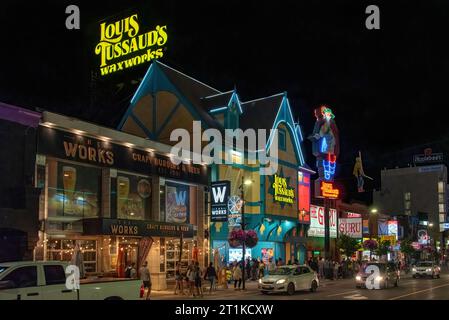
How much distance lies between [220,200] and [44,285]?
2154cm

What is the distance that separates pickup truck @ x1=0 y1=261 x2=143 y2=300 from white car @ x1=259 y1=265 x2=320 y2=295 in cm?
1325

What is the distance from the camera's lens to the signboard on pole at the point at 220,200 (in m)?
33.9

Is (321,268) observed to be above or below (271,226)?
below

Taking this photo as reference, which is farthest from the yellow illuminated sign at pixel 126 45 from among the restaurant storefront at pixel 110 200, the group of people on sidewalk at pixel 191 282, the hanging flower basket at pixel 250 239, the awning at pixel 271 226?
the group of people on sidewalk at pixel 191 282

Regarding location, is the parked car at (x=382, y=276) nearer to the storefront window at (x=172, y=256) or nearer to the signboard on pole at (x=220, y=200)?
the signboard on pole at (x=220, y=200)

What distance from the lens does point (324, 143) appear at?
50.0 metres

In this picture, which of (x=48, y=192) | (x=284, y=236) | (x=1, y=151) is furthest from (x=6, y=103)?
(x=284, y=236)

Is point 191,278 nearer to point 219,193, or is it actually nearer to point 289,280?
point 289,280

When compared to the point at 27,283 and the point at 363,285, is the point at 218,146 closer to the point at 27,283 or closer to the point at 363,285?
the point at 363,285

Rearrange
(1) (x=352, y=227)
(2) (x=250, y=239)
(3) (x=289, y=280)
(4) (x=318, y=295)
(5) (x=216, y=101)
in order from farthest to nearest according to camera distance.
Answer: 1. (1) (x=352, y=227)
2. (5) (x=216, y=101)
3. (2) (x=250, y=239)
4. (3) (x=289, y=280)
5. (4) (x=318, y=295)

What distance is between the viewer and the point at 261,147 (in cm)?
4275

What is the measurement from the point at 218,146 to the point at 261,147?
5.20m

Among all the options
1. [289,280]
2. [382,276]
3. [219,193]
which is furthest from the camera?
[219,193]

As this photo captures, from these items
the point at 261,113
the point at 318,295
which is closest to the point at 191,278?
the point at 318,295
